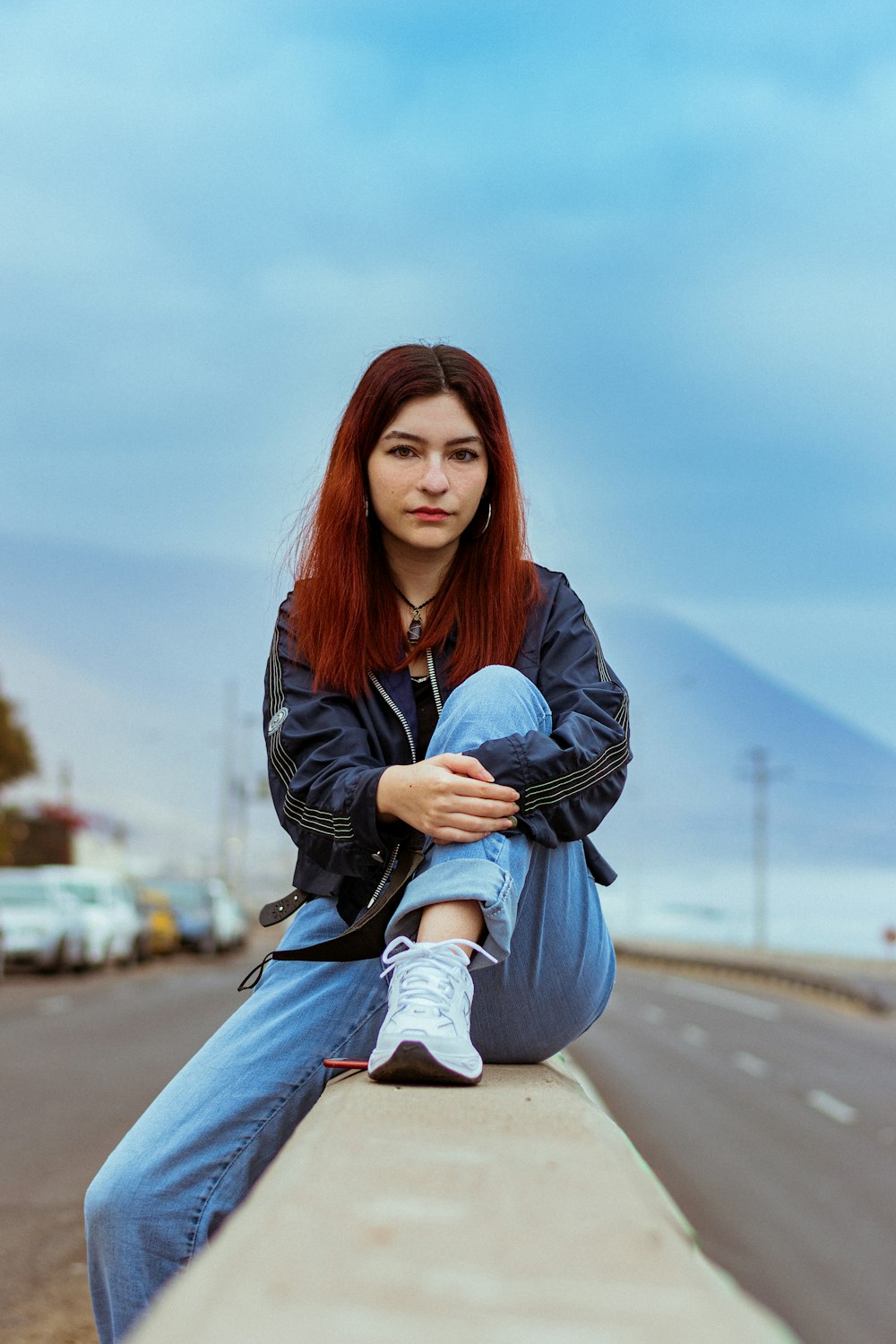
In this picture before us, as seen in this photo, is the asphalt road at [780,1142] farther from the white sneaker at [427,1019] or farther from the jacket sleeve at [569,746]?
the white sneaker at [427,1019]

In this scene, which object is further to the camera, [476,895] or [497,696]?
[497,696]

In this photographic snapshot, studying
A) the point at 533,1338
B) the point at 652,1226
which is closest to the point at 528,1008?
the point at 652,1226

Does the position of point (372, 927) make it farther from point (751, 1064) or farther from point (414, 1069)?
point (751, 1064)

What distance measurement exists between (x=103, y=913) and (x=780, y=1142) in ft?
45.6

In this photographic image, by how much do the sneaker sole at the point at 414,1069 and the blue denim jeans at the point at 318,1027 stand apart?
0.26m

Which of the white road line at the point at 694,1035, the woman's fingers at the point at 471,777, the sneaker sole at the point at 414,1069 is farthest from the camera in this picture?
the white road line at the point at 694,1035

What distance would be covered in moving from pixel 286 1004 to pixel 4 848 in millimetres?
53606

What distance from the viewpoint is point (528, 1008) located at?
3.08 metres

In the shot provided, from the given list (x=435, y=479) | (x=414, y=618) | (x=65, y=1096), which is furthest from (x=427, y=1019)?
(x=65, y=1096)

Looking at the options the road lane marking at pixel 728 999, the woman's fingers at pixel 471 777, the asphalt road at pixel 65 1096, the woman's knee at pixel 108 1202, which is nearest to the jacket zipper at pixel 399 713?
the woman's fingers at pixel 471 777

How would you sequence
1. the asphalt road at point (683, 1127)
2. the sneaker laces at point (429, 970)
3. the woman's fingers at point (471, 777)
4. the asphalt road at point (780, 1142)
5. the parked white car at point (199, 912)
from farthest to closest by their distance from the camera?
the parked white car at point (199, 912)
the asphalt road at point (780, 1142)
the asphalt road at point (683, 1127)
the woman's fingers at point (471, 777)
the sneaker laces at point (429, 970)

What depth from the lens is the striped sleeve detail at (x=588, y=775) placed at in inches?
116

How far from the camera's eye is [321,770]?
319cm

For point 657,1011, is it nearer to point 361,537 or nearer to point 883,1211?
point 883,1211
